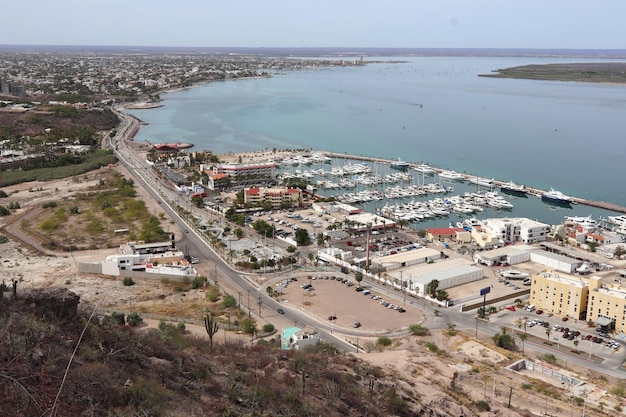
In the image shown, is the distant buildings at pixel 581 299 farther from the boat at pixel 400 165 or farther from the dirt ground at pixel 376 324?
the boat at pixel 400 165

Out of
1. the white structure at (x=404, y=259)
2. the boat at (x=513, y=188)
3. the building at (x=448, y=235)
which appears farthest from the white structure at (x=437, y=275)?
the boat at (x=513, y=188)

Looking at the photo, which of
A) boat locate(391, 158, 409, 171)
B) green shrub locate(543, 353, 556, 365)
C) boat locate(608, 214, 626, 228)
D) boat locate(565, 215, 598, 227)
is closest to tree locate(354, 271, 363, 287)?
green shrub locate(543, 353, 556, 365)

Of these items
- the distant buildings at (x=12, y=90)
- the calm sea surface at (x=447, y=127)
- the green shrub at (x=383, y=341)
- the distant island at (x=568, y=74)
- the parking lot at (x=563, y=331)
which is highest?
the distant island at (x=568, y=74)

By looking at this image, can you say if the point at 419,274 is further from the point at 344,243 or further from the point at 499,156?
the point at 499,156

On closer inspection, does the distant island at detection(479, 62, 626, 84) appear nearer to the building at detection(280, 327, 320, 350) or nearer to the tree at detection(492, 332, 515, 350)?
the tree at detection(492, 332, 515, 350)

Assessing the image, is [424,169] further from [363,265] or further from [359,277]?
[359,277]

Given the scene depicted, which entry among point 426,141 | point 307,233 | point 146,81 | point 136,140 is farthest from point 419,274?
point 146,81

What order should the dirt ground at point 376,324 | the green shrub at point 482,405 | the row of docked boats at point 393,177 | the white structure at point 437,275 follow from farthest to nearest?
the row of docked boats at point 393,177
the white structure at point 437,275
the dirt ground at point 376,324
the green shrub at point 482,405

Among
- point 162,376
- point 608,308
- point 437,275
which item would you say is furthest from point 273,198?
point 162,376

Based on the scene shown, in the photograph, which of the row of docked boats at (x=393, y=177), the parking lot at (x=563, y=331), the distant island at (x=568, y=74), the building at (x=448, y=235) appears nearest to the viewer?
the parking lot at (x=563, y=331)

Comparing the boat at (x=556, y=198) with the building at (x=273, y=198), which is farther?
the boat at (x=556, y=198)
